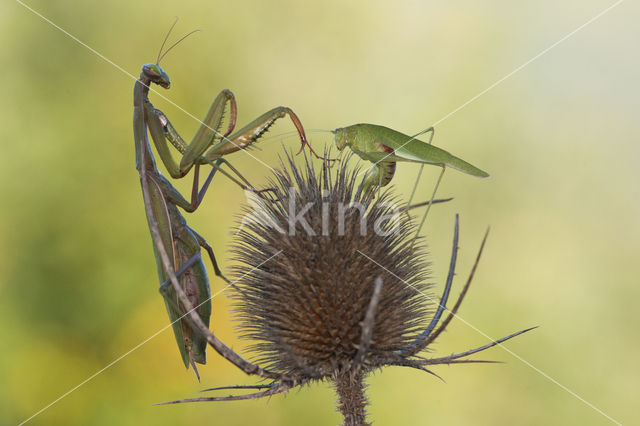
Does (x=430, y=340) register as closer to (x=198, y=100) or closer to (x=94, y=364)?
(x=94, y=364)

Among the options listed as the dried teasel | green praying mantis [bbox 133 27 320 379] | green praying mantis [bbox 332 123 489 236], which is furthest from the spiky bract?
green praying mantis [bbox 133 27 320 379]


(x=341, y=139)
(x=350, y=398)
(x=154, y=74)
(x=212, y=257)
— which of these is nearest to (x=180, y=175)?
(x=212, y=257)

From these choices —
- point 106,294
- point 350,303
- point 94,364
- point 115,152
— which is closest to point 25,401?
point 94,364

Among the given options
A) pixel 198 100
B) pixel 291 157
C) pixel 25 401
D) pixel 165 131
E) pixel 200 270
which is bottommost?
pixel 25 401

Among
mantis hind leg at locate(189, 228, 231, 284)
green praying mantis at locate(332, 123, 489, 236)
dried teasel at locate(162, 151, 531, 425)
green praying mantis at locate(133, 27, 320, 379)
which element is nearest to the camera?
dried teasel at locate(162, 151, 531, 425)

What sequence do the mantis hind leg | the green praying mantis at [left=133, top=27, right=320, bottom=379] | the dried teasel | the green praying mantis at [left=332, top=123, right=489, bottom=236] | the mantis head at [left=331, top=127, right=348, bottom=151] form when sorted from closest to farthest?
the dried teasel < the green praying mantis at [left=332, top=123, right=489, bottom=236] < the green praying mantis at [left=133, top=27, right=320, bottom=379] < the mantis hind leg < the mantis head at [left=331, top=127, right=348, bottom=151]

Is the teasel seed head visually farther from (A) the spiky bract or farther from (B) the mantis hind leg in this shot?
(B) the mantis hind leg

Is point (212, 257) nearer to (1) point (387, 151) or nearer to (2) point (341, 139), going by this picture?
(2) point (341, 139)
